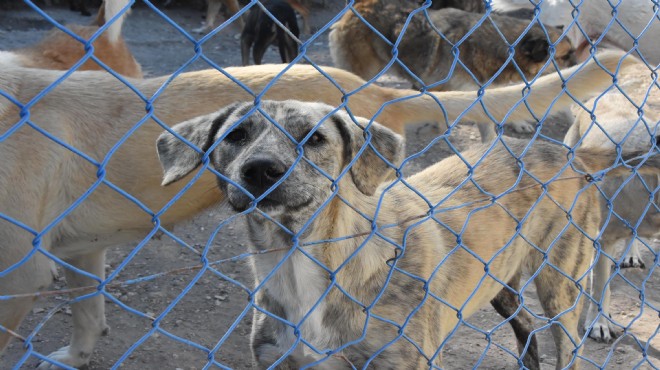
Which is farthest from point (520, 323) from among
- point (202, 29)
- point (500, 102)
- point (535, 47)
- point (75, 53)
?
point (202, 29)

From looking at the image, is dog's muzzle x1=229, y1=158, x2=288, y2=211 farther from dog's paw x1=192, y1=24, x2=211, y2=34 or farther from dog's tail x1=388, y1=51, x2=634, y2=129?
dog's paw x1=192, y1=24, x2=211, y2=34

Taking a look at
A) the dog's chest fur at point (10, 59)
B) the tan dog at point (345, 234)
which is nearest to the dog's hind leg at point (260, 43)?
the dog's chest fur at point (10, 59)

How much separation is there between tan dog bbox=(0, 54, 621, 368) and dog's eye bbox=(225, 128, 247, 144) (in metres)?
0.73

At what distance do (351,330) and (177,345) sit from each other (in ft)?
5.33

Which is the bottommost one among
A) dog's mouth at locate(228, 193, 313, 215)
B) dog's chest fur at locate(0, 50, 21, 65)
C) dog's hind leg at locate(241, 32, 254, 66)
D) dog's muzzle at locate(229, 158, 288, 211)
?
dog's hind leg at locate(241, 32, 254, 66)

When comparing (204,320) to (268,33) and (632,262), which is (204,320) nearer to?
(632,262)

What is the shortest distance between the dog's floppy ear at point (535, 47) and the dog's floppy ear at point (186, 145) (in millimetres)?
4769

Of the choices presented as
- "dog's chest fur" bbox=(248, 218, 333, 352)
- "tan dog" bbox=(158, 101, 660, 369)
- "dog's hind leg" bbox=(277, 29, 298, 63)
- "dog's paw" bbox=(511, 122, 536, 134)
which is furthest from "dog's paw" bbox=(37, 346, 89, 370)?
"dog's hind leg" bbox=(277, 29, 298, 63)

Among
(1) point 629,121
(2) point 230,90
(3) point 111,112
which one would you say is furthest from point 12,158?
(1) point 629,121

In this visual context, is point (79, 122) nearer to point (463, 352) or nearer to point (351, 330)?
point (351, 330)

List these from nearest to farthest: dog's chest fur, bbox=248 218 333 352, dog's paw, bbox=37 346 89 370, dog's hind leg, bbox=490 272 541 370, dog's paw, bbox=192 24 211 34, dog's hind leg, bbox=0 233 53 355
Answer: dog's chest fur, bbox=248 218 333 352 < dog's hind leg, bbox=0 233 53 355 < dog's paw, bbox=37 346 89 370 < dog's hind leg, bbox=490 272 541 370 < dog's paw, bbox=192 24 211 34

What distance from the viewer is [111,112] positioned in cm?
303

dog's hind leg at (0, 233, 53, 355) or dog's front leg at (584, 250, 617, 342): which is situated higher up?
dog's hind leg at (0, 233, 53, 355)

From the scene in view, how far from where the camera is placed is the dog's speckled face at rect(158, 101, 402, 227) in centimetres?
188
